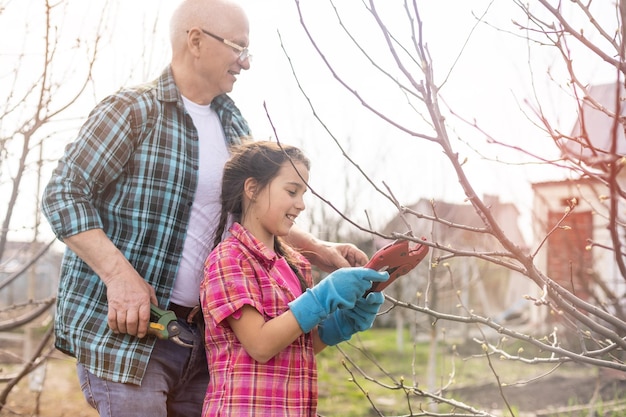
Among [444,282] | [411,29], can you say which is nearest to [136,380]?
[411,29]

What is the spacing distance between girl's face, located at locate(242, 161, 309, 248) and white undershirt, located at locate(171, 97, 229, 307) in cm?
20

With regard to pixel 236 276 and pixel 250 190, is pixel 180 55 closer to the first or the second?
pixel 250 190

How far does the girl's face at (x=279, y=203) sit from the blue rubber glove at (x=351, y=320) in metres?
0.30

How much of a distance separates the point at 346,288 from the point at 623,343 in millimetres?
671

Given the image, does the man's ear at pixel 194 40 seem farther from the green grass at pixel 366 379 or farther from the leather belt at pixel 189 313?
the green grass at pixel 366 379

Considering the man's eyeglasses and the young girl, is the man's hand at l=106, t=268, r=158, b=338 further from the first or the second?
the man's eyeglasses

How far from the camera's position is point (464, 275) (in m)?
13.1

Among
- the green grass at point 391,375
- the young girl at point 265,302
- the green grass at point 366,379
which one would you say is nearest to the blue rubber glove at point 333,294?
the young girl at point 265,302

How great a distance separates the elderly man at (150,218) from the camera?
6.48 feet

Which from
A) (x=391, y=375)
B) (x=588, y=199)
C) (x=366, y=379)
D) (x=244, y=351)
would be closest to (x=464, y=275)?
(x=588, y=199)

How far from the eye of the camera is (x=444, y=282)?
399 inches

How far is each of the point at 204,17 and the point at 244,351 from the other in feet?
3.56

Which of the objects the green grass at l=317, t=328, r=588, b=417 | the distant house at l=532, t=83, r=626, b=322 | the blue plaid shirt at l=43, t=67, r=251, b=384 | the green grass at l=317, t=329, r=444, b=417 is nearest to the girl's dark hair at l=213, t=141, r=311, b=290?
the blue plaid shirt at l=43, t=67, r=251, b=384

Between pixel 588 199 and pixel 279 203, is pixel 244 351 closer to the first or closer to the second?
pixel 279 203
